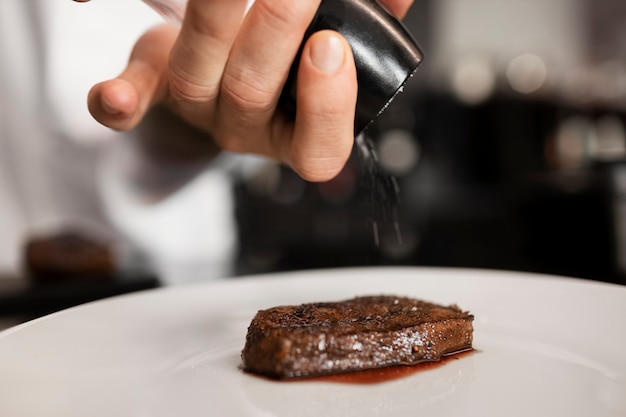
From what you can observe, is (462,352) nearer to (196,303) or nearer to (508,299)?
(508,299)

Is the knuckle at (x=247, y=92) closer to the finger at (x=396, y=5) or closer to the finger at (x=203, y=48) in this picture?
the finger at (x=203, y=48)

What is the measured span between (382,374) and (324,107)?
0.48 meters

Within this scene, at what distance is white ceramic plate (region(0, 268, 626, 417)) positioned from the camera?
0.86m

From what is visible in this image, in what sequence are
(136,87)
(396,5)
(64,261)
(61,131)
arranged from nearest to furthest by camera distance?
(136,87) < (396,5) < (64,261) < (61,131)

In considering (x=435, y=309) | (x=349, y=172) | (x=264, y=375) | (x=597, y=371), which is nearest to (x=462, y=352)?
(x=435, y=309)

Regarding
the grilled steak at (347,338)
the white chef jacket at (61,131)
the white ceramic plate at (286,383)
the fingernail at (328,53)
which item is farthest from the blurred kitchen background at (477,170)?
the fingernail at (328,53)

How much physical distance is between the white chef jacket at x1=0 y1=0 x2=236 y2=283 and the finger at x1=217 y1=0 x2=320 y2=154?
5.78 ft

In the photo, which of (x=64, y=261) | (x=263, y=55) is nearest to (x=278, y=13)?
(x=263, y=55)

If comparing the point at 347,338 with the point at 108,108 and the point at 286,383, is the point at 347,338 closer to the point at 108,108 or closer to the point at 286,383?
the point at 286,383

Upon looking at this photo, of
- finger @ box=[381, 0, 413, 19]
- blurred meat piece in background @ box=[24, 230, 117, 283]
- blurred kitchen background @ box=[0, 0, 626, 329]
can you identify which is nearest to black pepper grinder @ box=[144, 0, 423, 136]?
finger @ box=[381, 0, 413, 19]

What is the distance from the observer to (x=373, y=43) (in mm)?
1081

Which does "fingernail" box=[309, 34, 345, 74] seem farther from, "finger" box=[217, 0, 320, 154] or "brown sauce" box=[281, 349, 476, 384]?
"brown sauce" box=[281, 349, 476, 384]

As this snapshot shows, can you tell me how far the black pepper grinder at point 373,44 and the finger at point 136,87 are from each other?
0.32m

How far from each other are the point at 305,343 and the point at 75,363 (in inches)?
15.3
